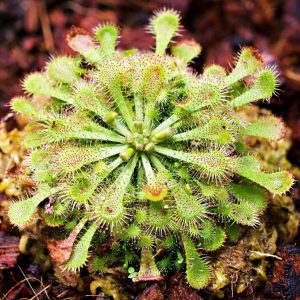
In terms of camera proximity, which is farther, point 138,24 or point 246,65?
point 138,24

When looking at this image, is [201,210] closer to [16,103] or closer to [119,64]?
[119,64]

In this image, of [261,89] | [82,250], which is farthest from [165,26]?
[82,250]

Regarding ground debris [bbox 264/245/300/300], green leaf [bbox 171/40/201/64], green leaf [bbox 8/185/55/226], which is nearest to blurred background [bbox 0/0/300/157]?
green leaf [bbox 171/40/201/64]

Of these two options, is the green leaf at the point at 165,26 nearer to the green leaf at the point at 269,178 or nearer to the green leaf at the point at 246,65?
the green leaf at the point at 246,65

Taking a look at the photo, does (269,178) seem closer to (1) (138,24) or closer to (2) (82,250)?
(2) (82,250)

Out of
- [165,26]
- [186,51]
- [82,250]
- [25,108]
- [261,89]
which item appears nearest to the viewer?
[82,250]

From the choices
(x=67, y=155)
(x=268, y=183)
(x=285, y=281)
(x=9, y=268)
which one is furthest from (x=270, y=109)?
(x=9, y=268)
